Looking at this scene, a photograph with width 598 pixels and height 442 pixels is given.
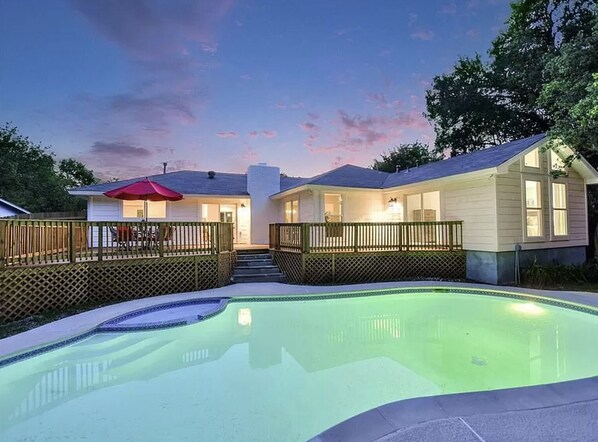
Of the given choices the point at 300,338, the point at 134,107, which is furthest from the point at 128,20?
the point at 300,338

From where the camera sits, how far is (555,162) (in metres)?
11.2

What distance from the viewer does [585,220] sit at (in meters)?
12.2

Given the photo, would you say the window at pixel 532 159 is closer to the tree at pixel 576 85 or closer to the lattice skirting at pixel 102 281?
the tree at pixel 576 85

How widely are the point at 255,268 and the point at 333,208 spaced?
170 inches

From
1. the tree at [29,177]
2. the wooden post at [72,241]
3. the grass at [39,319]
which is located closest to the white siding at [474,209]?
the grass at [39,319]

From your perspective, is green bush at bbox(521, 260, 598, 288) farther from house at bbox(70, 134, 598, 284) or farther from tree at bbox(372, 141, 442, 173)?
tree at bbox(372, 141, 442, 173)

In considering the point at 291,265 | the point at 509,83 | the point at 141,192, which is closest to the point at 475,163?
the point at 291,265

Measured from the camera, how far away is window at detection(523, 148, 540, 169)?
413 inches

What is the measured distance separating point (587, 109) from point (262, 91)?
1107 cm

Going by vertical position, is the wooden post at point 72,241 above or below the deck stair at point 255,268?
above

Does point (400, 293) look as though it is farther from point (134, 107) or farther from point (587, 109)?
point (134, 107)

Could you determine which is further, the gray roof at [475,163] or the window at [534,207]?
the window at [534,207]

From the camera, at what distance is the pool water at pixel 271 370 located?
3250 millimetres

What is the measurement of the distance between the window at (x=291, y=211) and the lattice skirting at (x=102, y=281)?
456 cm
